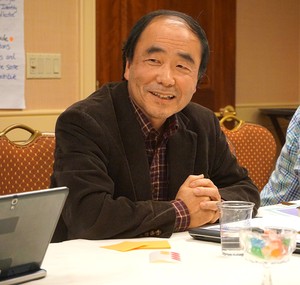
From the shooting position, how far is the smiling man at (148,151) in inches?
84.5

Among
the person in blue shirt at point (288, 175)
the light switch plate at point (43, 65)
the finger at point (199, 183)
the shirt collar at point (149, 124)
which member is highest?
the light switch plate at point (43, 65)

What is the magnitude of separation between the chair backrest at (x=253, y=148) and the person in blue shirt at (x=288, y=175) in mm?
306

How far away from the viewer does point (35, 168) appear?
9.07 feet

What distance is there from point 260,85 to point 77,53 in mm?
1921

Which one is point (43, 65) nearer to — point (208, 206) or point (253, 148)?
point (253, 148)

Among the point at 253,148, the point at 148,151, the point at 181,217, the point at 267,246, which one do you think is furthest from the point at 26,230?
the point at 253,148

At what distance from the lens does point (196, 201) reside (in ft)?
7.36

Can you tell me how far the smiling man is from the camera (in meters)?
2.15

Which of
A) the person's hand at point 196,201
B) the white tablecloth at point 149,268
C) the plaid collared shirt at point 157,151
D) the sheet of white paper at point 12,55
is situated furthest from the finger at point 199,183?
the sheet of white paper at point 12,55

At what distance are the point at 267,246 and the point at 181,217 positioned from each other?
26.7 inches

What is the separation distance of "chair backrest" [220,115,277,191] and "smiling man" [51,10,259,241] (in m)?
Result: 0.78

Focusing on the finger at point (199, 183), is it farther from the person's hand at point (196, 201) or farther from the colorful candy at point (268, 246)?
the colorful candy at point (268, 246)

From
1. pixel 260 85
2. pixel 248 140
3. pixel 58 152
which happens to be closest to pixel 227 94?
pixel 260 85

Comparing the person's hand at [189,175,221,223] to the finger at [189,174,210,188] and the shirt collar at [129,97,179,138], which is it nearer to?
the finger at [189,174,210,188]
